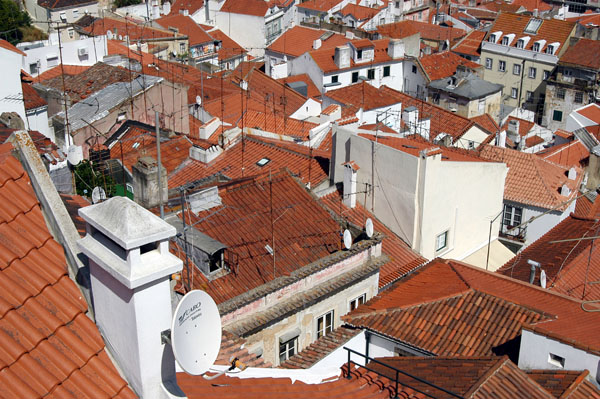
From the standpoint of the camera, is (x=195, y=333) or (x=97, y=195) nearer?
(x=195, y=333)

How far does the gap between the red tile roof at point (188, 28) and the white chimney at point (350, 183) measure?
39.6m

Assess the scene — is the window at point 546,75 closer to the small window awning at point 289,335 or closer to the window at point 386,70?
the window at point 386,70

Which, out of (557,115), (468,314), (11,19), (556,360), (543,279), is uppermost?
(556,360)

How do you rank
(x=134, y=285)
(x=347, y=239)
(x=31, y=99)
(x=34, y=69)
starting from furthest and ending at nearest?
1. (x=34, y=69)
2. (x=31, y=99)
3. (x=347, y=239)
4. (x=134, y=285)

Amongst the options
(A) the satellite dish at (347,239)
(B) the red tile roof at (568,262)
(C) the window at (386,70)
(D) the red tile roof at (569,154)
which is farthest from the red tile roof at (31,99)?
(C) the window at (386,70)

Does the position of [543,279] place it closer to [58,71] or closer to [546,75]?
[58,71]

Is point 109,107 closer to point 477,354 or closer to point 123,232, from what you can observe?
point 477,354

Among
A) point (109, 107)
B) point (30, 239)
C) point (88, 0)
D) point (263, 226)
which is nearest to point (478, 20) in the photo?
point (88, 0)

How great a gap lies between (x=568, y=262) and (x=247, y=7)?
168 ft

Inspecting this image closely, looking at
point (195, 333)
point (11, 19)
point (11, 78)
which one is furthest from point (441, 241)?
point (11, 19)

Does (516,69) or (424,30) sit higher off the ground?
(424,30)

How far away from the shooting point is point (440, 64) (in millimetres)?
51688

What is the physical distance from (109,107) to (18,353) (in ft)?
76.3

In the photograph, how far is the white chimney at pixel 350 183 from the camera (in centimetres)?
2089
